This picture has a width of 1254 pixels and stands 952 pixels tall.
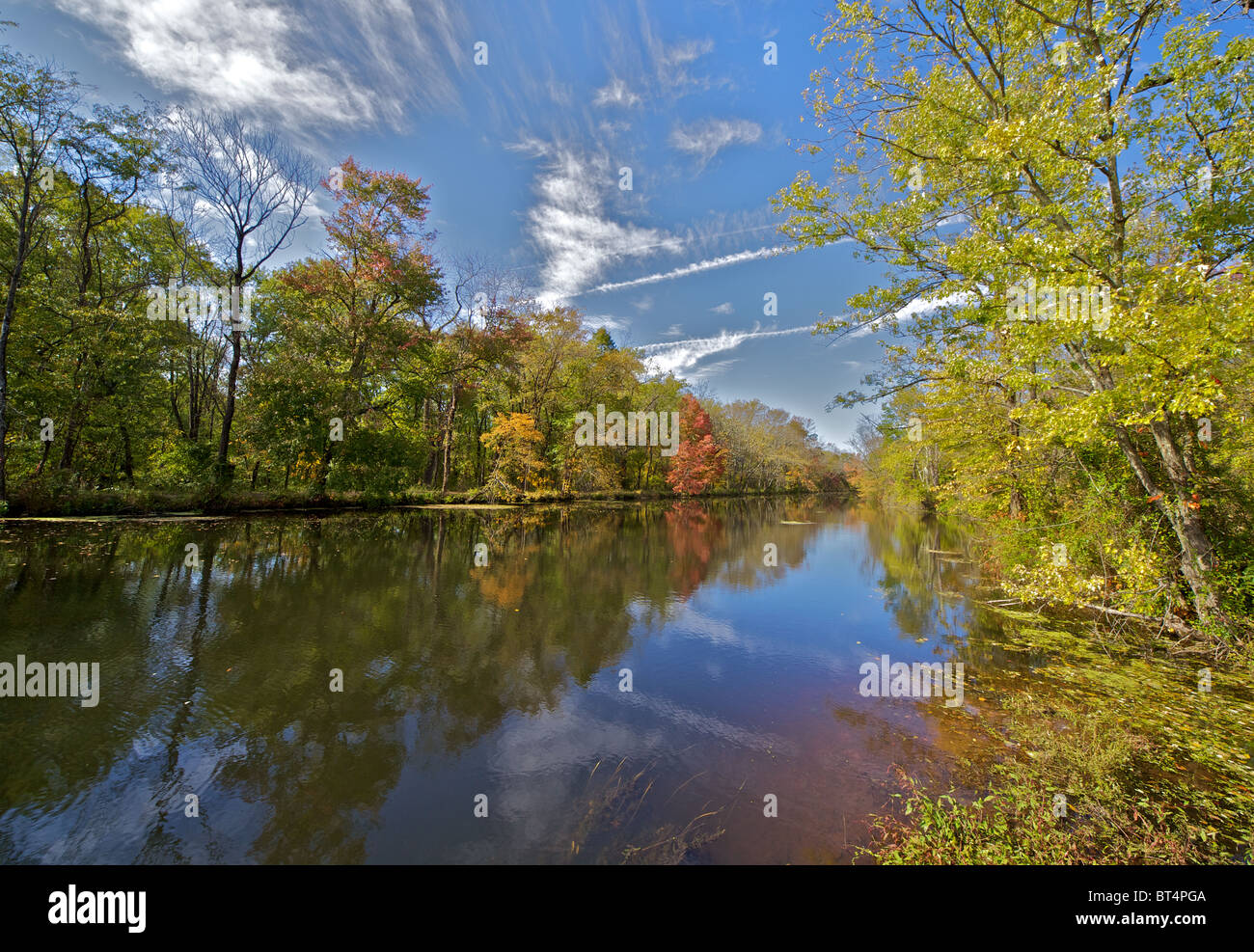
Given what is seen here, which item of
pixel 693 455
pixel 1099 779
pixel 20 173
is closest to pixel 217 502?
pixel 20 173

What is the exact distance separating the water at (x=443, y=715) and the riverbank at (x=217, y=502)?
4672 millimetres

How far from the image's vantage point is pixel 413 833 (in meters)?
3.02

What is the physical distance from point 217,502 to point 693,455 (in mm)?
35760

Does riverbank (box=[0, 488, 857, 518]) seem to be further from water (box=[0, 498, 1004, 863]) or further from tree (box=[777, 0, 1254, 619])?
tree (box=[777, 0, 1254, 619])

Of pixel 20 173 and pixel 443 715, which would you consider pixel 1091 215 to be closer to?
pixel 443 715

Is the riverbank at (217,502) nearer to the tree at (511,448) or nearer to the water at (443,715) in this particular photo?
the tree at (511,448)

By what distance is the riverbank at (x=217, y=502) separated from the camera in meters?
14.4

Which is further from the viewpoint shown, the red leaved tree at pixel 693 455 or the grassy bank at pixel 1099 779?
the red leaved tree at pixel 693 455

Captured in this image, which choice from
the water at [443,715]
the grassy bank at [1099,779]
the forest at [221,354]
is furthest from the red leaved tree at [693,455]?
the grassy bank at [1099,779]

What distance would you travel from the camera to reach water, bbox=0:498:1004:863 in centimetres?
308
